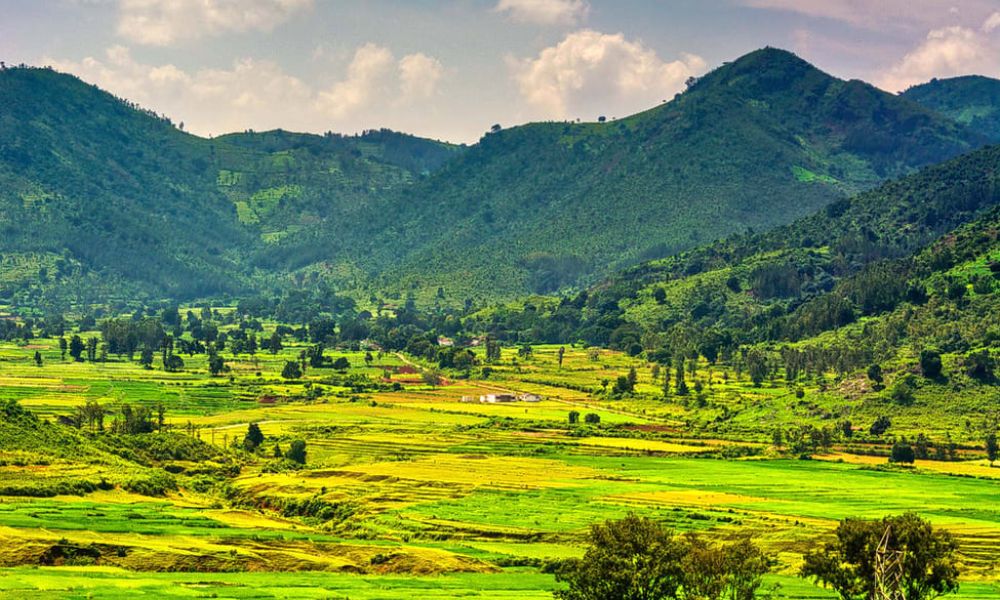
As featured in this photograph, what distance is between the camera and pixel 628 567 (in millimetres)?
72500

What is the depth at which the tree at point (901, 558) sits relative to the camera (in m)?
74.0

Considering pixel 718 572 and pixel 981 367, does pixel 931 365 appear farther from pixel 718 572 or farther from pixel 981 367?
pixel 718 572

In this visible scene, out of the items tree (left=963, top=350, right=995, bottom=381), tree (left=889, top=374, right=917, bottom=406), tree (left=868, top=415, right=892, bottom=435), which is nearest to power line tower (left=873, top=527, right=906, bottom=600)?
tree (left=868, top=415, right=892, bottom=435)

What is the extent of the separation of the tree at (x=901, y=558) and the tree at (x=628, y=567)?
33.6 feet

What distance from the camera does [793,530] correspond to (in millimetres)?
109812

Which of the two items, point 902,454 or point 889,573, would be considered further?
point 902,454

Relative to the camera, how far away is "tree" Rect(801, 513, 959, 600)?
7400 centimetres

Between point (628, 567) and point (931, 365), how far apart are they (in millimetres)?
128740

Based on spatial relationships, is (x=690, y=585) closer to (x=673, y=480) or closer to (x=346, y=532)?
(x=346, y=532)

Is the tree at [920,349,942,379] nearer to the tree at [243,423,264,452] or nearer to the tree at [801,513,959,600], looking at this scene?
the tree at [243,423,264,452]

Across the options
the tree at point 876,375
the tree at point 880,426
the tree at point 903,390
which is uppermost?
the tree at point 876,375

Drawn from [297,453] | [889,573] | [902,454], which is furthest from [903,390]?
[889,573]

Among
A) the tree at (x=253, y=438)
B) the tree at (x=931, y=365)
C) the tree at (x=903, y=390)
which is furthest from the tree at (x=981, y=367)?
the tree at (x=253, y=438)

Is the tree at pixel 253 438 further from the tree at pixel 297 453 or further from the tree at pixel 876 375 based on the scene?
the tree at pixel 876 375
